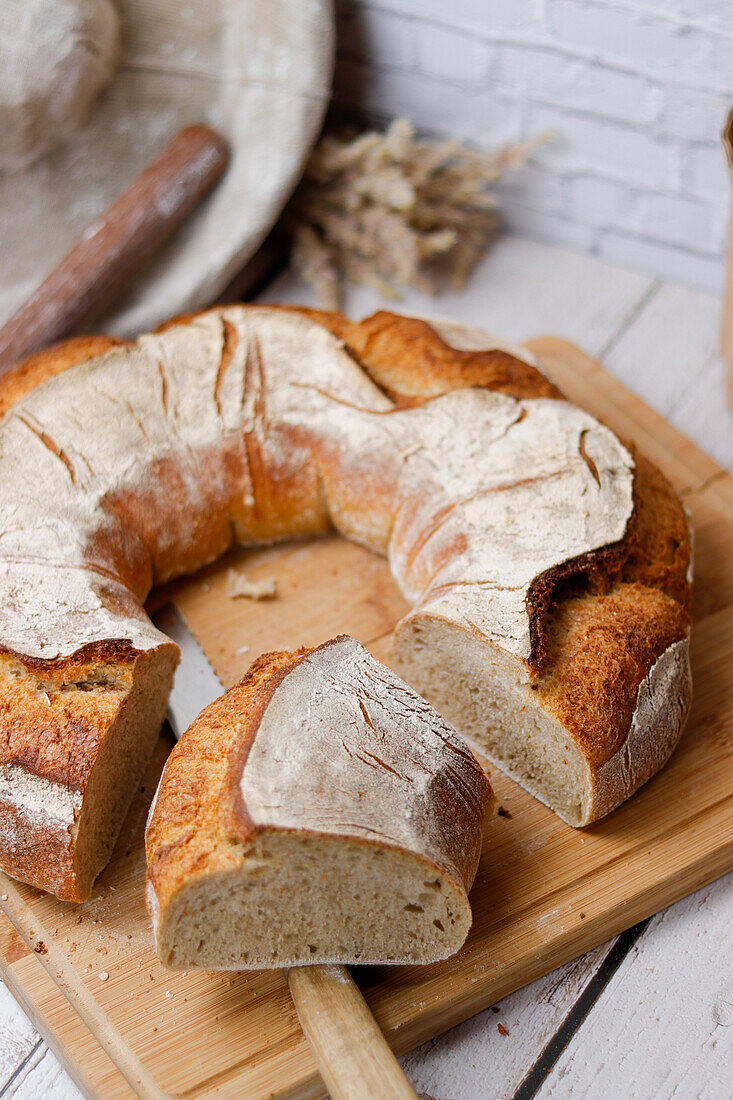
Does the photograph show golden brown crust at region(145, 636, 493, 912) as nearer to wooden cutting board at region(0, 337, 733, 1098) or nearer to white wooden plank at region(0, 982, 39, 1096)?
wooden cutting board at region(0, 337, 733, 1098)

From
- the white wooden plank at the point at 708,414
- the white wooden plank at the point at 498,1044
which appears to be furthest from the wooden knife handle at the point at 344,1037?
the white wooden plank at the point at 708,414

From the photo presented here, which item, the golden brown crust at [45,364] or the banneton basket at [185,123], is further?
the banneton basket at [185,123]

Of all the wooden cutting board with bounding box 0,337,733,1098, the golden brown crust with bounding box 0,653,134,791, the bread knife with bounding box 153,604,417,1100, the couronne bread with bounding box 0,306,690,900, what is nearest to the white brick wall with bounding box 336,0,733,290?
the couronne bread with bounding box 0,306,690,900

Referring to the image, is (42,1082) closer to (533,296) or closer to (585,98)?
(533,296)

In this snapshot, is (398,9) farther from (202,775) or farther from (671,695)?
(202,775)

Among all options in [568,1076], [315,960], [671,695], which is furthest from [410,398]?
[568,1076]

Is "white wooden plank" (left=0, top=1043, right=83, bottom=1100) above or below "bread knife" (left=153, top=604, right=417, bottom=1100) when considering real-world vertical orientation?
below

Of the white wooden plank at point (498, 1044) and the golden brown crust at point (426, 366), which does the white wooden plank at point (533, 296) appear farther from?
the white wooden plank at point (498, 1044)
